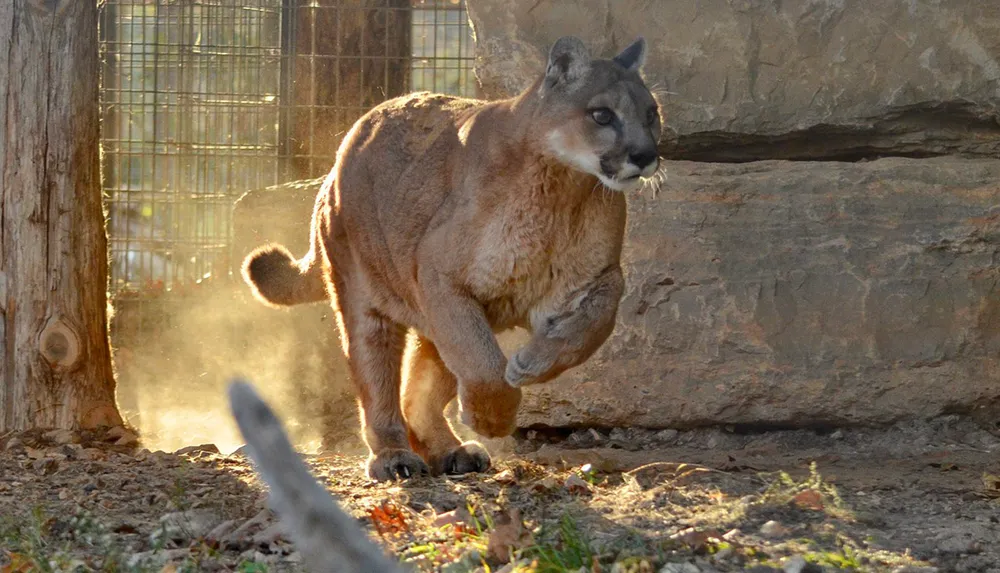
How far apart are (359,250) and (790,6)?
271cm

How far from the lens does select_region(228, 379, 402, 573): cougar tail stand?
1491mm

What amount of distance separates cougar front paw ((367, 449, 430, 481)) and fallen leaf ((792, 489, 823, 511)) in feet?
6.26

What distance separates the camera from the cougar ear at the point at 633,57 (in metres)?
5.86

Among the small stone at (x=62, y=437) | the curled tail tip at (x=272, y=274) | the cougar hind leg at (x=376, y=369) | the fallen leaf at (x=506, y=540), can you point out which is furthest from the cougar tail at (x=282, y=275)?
the fallen leaf at (x=506, y=540)

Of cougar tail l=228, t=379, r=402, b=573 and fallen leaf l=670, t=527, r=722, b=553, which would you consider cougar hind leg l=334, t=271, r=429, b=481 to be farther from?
cougar tail l=228, t=379, r=402, b=573

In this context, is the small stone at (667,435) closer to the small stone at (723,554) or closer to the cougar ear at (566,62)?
the cougar ear at (566,62)

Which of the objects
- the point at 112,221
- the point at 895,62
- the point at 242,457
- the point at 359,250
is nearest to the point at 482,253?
the point at 359,250

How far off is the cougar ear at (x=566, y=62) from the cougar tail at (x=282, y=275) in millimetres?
1739

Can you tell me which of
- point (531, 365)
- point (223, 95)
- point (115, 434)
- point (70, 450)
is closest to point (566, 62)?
point (531, 365)

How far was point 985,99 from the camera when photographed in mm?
6934

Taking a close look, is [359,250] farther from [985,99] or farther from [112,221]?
[112,221]

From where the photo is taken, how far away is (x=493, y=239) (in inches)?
215

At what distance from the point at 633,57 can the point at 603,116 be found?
2.11 ft

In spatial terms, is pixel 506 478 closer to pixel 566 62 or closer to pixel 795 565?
pixel 566 62
